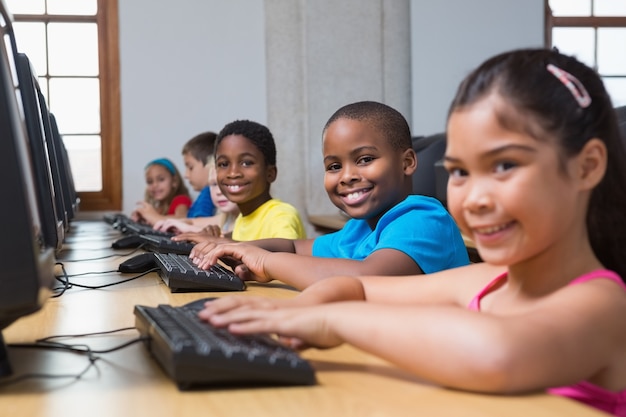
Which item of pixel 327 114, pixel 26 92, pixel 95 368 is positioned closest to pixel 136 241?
pixel 26 92

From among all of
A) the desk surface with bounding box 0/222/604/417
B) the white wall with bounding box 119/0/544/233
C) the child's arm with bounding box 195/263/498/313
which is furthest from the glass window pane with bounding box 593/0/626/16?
the desk surface with bounding box 0/222/604/417

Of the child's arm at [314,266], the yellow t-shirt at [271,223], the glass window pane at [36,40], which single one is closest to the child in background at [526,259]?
the child's arm at [314,266]

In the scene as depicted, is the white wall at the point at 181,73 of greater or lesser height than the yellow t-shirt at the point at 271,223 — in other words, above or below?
above

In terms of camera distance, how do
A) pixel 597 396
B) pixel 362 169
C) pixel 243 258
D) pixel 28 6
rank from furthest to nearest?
pixel 28 6, pixel 362 169, pixel 243 258, pixel 597 396

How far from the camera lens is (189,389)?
86 cm

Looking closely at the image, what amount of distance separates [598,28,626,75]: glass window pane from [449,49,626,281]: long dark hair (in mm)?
5548

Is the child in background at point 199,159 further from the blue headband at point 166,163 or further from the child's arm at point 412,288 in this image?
the child's arm at point 412,288

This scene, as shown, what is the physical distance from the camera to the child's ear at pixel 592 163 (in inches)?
37.8

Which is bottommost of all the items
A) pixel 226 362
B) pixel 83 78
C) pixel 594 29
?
pixel 226 362

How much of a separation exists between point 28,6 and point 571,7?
376cm

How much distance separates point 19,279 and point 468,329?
439 mm

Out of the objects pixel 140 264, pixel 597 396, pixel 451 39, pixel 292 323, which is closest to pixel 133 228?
pixel 140 264

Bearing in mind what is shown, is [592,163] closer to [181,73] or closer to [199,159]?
[199,159]

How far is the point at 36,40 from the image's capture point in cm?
578
